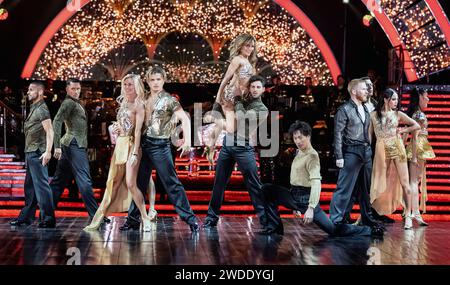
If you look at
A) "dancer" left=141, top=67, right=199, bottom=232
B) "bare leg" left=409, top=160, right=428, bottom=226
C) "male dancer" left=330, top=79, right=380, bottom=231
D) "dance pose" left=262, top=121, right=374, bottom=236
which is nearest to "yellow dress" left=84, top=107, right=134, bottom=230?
"dancer" left=141, top=67, right=199, bottom=232

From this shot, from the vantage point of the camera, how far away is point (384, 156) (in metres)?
8.83

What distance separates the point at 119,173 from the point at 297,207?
6.34 feet

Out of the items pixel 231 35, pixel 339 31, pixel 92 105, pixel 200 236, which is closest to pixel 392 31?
pixel 339 31

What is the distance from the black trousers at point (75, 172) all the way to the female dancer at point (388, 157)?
3.08 m

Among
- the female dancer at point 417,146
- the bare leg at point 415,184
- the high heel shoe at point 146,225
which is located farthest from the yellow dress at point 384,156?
the high heel shoe at point 146,225

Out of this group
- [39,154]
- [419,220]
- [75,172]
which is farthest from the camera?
[419,220]

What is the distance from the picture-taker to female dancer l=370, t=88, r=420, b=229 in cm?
870

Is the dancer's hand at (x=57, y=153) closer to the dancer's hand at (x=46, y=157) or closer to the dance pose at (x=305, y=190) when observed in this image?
the dancer's hand at (x=46, y=157)

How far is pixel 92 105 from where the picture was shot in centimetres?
1573

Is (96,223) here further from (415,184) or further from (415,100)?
(415,100)

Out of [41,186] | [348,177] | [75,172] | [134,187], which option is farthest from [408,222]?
[41,186]

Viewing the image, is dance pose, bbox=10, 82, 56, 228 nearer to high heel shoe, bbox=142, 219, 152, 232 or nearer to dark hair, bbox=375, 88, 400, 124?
high heel shoe, bbox=142, 219, 152, 232

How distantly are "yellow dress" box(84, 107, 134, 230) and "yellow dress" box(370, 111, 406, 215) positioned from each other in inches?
104
